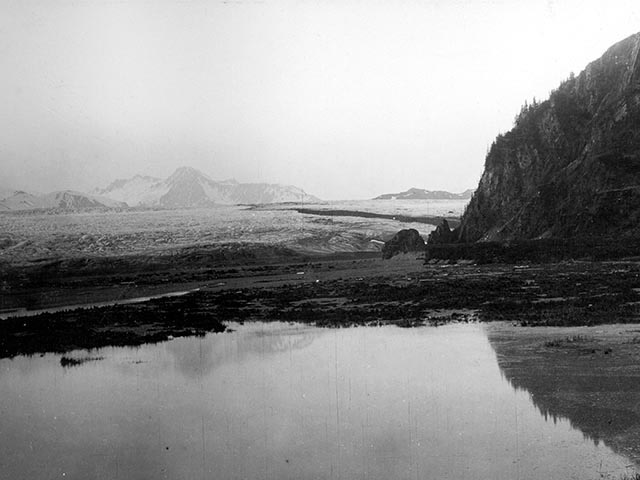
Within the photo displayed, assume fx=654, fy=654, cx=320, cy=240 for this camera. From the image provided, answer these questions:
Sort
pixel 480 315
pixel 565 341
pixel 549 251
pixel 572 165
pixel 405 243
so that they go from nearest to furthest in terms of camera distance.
Answer: 1. pixel 565 341
2. pixel 480 315
3. pixel 549 251
4. pixel 572 165
5. pixel 405 243

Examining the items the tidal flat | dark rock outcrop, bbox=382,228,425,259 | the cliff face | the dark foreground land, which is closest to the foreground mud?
the dark foreground land

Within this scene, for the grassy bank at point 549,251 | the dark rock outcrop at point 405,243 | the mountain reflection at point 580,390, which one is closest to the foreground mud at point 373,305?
the grassy bank at point 549,251

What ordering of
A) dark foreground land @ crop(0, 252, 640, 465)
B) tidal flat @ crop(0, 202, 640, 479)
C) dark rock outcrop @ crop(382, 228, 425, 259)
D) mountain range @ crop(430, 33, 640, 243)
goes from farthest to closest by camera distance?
dark rock outcrop @ crop(382, 228, 425, 259) → mountain range @ crop(430, 33, 640, 243) → dark foreground land @ crop(0, 252, 640, 465) → tidal flat @ crop(0, 202, 640, 479)

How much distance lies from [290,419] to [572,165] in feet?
221

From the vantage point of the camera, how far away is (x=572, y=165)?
7462 centimetres

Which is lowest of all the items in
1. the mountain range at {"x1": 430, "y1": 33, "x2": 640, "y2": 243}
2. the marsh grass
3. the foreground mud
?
the foreground mud

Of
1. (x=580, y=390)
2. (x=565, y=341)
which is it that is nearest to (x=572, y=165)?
(x=565, y=341)

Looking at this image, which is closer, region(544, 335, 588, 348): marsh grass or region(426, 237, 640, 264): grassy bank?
region(544, 335, 588, 348): marsh grass

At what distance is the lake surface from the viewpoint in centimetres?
1213


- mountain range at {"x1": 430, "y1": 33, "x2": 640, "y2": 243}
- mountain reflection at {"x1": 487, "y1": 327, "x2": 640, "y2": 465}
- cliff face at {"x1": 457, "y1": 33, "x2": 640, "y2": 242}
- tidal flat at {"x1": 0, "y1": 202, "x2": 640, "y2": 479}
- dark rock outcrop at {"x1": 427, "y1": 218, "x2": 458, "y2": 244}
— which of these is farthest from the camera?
dark rock outcrop at {"x1": 427, "y1": 218, "x2": 458, "y2": 244}

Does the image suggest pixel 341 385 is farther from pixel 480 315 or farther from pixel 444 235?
pixel 444 235

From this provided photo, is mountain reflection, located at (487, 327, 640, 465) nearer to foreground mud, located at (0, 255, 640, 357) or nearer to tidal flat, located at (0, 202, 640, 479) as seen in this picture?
tidal flat, located at (0, 202, 640, 479)

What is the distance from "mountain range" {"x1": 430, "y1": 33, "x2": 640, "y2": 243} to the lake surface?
148 feet

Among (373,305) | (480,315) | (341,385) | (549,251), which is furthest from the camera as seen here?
(549,251)
